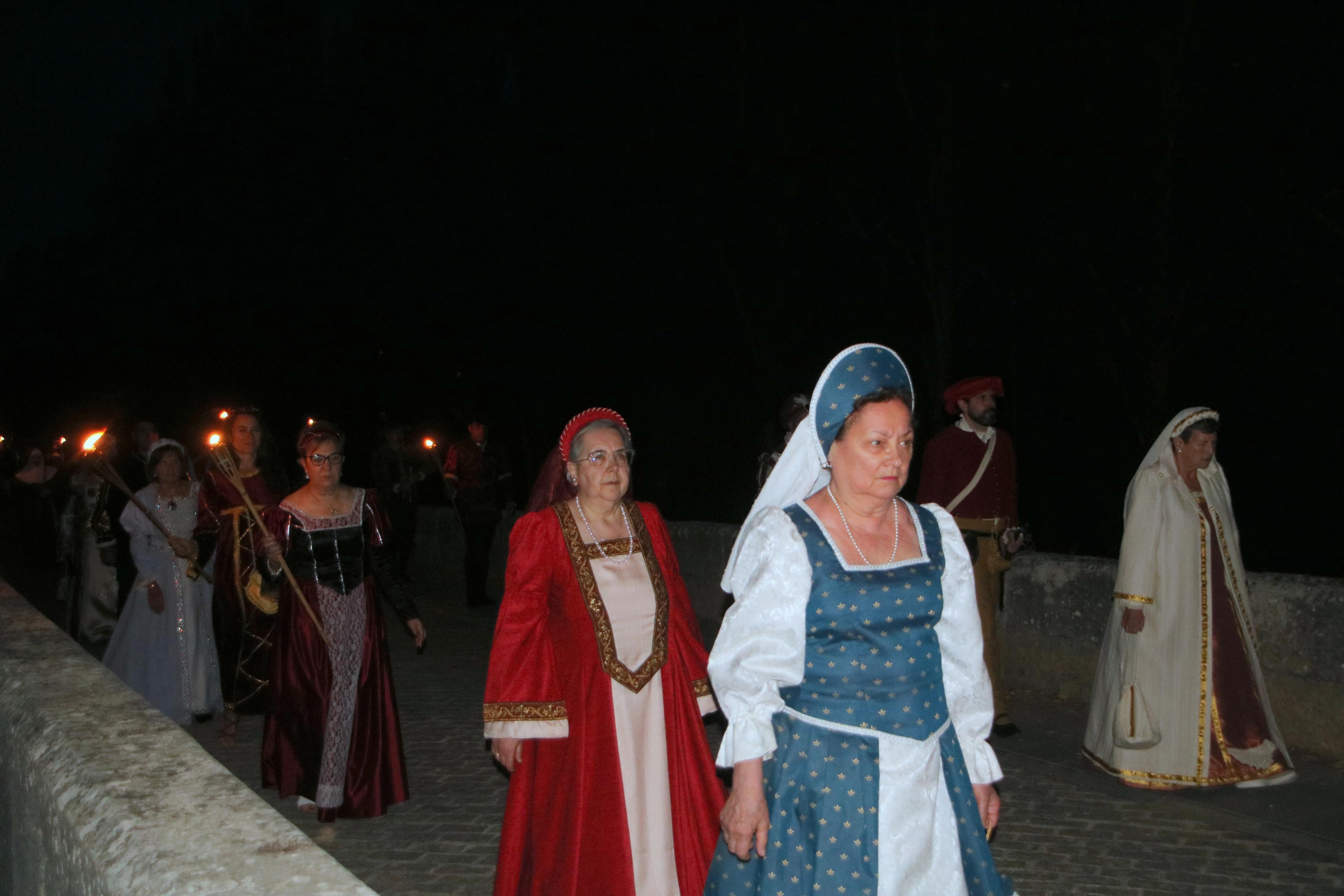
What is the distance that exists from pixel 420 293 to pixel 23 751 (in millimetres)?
21331

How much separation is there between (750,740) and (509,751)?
153cm

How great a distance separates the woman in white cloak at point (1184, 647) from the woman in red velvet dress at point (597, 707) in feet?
9.45

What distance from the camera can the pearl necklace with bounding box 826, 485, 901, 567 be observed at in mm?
3076

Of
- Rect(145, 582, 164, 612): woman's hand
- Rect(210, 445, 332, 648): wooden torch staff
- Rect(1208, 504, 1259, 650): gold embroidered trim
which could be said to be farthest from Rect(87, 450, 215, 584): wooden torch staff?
Rect(1208, 504, 1259, 650): gold embroidered trim

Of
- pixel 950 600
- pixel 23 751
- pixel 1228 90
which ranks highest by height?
pixel 1228 90

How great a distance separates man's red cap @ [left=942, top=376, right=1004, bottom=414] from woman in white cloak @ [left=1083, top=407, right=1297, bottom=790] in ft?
3.99

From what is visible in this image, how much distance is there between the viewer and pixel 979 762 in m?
3.15

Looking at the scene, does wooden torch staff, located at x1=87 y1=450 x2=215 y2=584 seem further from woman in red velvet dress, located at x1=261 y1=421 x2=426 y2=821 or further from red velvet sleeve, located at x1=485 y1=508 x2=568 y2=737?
red velvet sleeve, located at x1=485 y1=508 x2=568 y2=737

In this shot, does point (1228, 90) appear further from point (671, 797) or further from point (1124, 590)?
point (671, 797)

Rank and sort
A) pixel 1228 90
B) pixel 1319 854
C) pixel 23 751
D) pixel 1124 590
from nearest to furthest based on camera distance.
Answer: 1. pixel 23 751
2. pixel 1319 854
3. pixel 1124 590
4. pixel 1228 90

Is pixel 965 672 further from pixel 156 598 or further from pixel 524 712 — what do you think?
pixel 156 598

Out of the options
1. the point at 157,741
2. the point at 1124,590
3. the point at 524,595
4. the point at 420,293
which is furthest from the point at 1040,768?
the point at 420,293

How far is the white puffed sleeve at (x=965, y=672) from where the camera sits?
3158 millimetres

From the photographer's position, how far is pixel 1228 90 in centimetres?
1077
